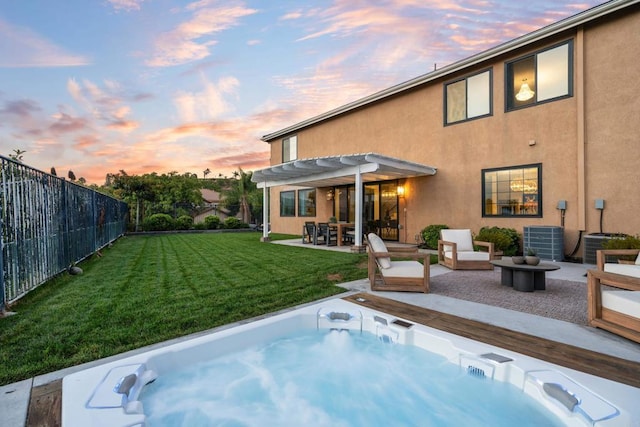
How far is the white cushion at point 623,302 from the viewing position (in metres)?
3.04

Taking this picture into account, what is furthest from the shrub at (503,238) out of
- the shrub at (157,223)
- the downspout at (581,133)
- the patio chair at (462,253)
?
the shrub at (157,223)

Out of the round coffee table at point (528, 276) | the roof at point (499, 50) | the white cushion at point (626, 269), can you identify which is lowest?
the round coffee table at point (528, 276)

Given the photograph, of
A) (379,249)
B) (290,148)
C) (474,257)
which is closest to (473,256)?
(474,257)

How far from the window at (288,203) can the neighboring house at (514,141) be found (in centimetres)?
376

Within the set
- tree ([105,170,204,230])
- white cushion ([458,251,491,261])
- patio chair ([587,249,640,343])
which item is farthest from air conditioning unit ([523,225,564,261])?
tree ([105,170,204,230])

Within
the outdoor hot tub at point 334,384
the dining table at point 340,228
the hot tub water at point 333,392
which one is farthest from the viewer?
the dining table at point 340,228

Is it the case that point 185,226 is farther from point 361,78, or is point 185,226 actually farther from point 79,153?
point 361,78

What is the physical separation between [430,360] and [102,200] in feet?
37.2

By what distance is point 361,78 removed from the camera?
1259 cm

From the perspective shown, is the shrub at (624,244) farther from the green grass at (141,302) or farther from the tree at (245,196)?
the tree at (245,196)

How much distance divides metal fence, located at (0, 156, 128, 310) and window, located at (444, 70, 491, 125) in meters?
10.4

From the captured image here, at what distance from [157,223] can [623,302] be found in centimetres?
1952

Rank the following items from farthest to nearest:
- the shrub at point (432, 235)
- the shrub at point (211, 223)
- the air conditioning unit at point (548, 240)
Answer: the shrub at point (211, 223) → the shrub at point (432, 235) → the air conditioning unit at point (548, 240)

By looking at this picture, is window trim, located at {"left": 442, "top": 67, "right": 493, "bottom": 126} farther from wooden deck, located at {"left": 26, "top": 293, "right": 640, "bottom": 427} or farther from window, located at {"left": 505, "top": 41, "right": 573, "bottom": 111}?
wooden deck, located at {"left": 26, "top": 293, "right": 640, "bottom": 427}
